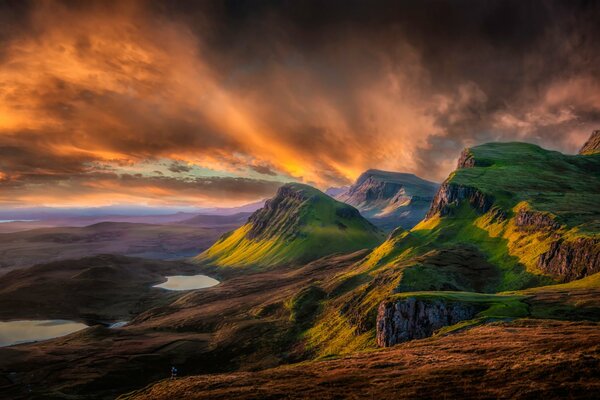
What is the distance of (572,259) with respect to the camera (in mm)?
107938

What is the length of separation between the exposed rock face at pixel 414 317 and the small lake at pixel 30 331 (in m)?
169

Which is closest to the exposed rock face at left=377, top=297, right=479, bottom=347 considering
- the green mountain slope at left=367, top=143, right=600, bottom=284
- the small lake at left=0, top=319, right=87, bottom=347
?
the green mountain slope at left=367, top=143, right=600, bottom=284

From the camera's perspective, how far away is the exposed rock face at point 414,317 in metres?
76.4

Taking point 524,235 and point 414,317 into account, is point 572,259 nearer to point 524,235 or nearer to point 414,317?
point 524,235

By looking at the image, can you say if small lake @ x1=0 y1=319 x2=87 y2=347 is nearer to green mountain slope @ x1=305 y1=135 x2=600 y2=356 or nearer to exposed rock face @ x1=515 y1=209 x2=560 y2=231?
green mountain slope @ x1=305 y1=135 x2=600 y2=356

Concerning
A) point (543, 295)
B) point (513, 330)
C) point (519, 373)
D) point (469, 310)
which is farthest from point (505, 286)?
point (519, 373)

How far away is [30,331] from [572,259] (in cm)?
24091

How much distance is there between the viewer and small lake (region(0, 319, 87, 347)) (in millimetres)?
168625

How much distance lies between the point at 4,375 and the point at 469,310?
13329 centimetres

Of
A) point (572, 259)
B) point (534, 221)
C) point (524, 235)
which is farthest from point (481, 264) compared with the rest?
point (572, 259)

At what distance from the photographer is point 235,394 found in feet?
132

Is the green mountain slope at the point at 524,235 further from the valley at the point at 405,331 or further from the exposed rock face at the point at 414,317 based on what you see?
the exposed rock face at the point at 414,317

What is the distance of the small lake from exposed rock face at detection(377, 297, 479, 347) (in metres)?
169

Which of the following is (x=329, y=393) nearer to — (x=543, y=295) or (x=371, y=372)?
(x=371, y=372)
